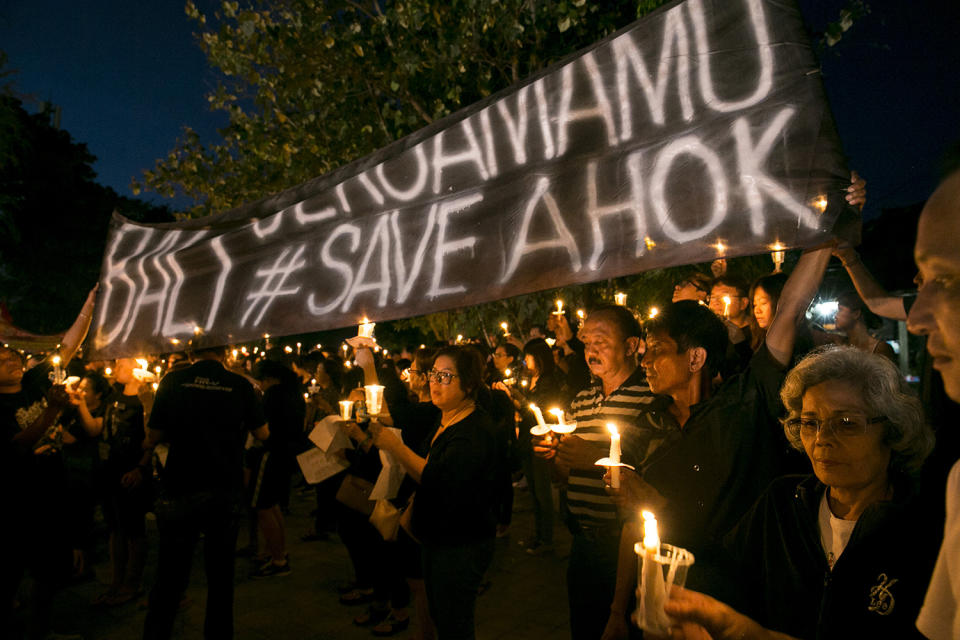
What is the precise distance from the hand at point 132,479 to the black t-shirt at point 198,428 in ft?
4.57

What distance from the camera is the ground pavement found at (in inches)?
193

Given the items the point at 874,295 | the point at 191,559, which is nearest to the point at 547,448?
the point at 874,295

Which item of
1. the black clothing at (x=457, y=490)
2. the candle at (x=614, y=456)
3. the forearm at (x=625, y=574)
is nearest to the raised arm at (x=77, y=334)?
the black clothing at (x=457, y=490)

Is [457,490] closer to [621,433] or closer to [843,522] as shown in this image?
[621,433]

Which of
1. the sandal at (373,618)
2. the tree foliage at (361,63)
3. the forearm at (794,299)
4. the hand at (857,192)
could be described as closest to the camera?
the hand at (857,192)

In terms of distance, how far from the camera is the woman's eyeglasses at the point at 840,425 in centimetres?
182

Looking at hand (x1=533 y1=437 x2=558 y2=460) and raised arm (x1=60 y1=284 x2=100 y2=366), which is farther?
raised arm (x1=60 y1=284 x2=100 y2=366)

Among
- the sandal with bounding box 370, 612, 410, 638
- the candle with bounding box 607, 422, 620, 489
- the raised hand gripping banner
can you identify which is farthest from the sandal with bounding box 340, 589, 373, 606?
the candle with bounding box 607, 422, 620, 489

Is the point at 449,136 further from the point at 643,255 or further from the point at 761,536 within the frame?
the point at 761,536

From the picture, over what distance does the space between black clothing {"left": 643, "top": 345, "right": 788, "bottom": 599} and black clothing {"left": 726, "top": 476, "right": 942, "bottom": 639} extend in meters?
0.37

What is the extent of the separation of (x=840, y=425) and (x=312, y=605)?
16.6ft

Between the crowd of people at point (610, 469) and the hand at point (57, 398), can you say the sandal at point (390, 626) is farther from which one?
the hand at point (57, 398)

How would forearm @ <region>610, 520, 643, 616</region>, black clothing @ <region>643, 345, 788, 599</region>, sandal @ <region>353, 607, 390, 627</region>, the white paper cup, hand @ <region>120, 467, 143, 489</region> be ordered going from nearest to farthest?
the white paper cup, black clothing @ <region>643, 345, 788, 599</region>, forearm @ <region>610, 520, 643, 616</region>, sandal @ <region>353, 607, 390, 627</region>, hand @ <region>120, 467, 143, 489</region>

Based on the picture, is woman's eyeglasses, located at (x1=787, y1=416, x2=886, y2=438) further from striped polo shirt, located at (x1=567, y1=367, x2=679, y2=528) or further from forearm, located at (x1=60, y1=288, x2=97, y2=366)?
forearm, located at (x1=60, y1=288, x2=97, y2=366)
